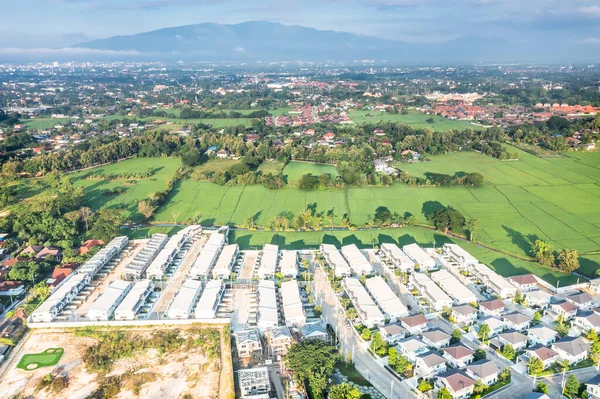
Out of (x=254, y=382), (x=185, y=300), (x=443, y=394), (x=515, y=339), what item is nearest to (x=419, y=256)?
(x=515, y=339)

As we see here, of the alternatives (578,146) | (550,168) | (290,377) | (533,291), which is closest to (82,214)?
(290,377)

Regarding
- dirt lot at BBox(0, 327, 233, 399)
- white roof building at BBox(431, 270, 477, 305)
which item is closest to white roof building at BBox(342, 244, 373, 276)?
white roof building at BBox(431, 270, 477, 305)

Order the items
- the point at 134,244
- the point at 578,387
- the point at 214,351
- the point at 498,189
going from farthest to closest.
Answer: the point at 498,189, the point at 134,244, the point at 214,351, the point at 578,387

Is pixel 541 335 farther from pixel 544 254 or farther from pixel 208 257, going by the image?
pixel 208 257

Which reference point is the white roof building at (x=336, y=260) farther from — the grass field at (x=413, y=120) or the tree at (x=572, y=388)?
the grass field at (x=413, y=120)

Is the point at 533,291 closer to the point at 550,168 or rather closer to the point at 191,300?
the point at 191,300
